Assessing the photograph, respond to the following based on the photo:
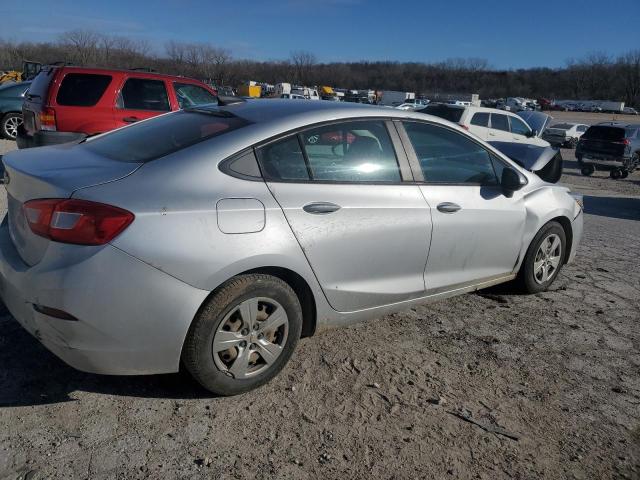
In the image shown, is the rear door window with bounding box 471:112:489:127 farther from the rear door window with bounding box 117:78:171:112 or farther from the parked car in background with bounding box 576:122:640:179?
the rear door window with bounding box 117:78:171:112

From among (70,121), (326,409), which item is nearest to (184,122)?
(326,409)

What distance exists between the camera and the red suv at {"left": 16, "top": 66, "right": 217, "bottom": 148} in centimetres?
782

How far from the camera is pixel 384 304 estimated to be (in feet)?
11.6

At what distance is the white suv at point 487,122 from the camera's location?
46.9ft

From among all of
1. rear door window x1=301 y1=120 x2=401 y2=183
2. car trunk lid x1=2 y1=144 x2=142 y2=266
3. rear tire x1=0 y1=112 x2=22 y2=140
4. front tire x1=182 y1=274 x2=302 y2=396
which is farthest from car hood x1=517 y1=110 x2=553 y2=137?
car trunk lid x1=2 y1=144 x2=142 y2=266

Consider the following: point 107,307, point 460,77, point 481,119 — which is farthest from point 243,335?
point 460,77

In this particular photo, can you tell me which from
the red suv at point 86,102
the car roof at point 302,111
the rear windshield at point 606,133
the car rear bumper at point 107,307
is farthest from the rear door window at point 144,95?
the rear windshield at point 606,133

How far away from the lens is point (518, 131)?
1574 cm

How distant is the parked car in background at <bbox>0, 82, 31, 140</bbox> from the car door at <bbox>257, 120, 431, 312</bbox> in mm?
12132

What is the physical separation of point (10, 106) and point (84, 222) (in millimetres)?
12732

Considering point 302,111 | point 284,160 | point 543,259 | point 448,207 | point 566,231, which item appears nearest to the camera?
point 284,160

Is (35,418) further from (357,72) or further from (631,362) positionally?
(357,72)

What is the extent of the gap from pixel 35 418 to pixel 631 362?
3.69 m

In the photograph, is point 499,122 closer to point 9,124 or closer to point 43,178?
point 9,124
